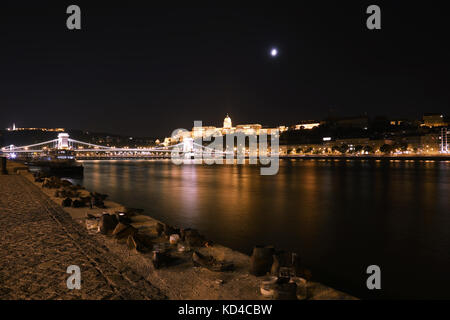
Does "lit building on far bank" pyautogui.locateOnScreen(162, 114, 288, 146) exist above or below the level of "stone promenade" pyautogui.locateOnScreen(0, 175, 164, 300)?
above

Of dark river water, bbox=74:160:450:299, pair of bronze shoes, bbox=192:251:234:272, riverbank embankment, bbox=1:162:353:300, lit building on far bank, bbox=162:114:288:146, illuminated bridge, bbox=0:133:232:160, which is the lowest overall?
dark river water, bbox=74:160:450:299

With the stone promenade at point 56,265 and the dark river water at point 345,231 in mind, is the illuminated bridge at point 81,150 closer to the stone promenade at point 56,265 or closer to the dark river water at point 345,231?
the dark river water at point 345,231

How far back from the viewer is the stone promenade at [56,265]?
2736mm

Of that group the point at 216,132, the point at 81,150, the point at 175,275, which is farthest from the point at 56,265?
the point at 216,132

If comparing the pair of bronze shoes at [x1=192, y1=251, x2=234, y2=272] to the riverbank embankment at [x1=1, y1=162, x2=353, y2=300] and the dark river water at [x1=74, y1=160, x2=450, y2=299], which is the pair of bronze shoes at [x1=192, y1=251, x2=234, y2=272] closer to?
the riverbank embankment at [x1=1, y1=162, x2=353, y2=300]

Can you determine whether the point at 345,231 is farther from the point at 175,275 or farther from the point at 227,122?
the point at 227,122

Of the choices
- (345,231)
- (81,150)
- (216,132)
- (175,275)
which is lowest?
(345,231)

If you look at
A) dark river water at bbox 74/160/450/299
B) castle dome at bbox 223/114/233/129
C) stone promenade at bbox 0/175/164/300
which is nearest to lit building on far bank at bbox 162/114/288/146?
castle dome at bbox 223/114/233/129

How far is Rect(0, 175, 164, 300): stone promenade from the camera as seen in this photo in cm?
274

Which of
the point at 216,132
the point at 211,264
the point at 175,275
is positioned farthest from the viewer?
the point at 216,132

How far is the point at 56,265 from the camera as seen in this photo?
3.32 metres

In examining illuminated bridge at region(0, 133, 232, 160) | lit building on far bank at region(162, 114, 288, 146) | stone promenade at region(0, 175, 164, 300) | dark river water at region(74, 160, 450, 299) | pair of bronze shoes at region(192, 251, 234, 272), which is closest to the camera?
stone promenade at region(0, 175, 164, 300)

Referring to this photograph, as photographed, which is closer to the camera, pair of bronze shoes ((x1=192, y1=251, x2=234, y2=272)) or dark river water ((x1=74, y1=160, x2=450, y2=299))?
pair of bronze shoes ((x1=192, y1=251, x2=234, y2=272))

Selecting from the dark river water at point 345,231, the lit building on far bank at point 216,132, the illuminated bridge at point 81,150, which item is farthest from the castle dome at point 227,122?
the dark river water at point 345,231
